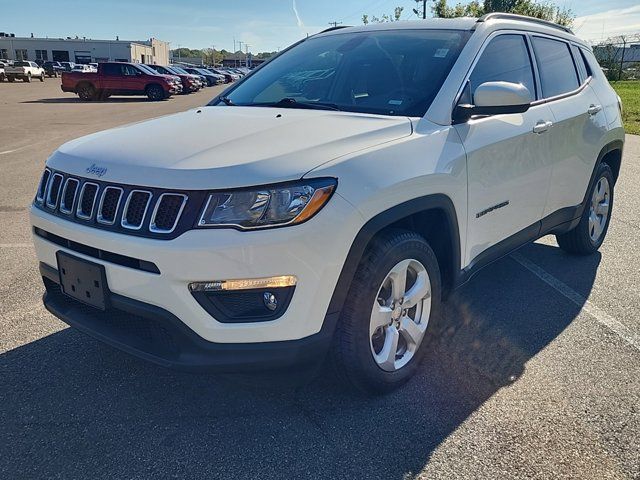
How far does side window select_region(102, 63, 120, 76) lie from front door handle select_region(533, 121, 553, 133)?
26531 millimetres

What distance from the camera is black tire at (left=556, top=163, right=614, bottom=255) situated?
15.4ft

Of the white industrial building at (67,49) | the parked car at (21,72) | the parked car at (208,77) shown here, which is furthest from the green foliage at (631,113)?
the white industrial building at (67,49)

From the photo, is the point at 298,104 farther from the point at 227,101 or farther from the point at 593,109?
the point at 593,109

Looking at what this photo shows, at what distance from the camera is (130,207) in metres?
2.33

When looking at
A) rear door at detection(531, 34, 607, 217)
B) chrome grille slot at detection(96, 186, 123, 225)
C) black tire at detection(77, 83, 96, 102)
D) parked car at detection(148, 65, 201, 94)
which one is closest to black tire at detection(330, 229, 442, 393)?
chrome grille slot at detection(96, 186, 123, 225)

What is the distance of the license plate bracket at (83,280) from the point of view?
2408mm

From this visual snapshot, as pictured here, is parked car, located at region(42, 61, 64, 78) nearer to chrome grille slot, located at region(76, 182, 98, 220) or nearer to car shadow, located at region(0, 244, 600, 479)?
car shadow, located at region(0, 244, 600, 479)

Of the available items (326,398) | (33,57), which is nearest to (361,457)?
(326,398)

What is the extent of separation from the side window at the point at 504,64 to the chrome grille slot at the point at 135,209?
6.14 ft

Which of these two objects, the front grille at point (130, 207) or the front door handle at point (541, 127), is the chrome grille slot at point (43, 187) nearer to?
the front grille at point (130, 207)

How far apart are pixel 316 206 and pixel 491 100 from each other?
1.30 meters

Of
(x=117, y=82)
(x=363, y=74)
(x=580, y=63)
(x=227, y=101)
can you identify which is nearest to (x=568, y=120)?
(x=580, y=63)

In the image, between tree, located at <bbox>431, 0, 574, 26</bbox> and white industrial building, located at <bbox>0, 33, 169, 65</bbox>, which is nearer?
tree, located at <bbox>431, 0, 574, 26</bbox>

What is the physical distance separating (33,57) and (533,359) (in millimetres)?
103522
